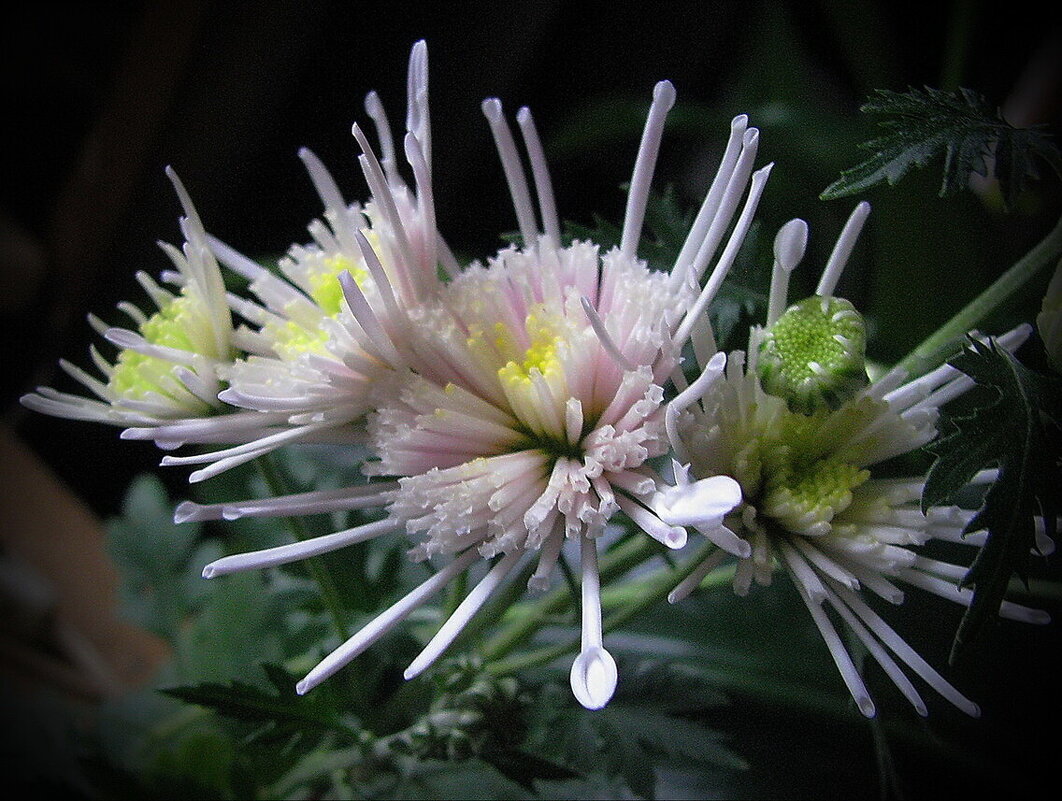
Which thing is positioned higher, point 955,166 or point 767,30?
point 767,30

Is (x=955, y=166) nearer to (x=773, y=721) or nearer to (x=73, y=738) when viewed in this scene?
(x=773, y=721)

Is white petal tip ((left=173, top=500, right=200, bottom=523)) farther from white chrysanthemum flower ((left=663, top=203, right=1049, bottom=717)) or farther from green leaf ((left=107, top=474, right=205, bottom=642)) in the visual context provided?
green leaf ((left=107, top=474, right=205, bottom=642))

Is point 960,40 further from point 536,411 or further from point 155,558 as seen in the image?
point 155,558

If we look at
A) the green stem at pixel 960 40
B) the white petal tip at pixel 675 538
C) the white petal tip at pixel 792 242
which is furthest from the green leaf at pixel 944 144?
the green stem at pixel 960 40

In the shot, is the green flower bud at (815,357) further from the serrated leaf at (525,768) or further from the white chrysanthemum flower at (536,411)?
the serrated leaf at (525,768)

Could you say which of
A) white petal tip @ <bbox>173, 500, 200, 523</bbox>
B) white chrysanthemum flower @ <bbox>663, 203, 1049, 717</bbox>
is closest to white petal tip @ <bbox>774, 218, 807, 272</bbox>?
white chrysanthemum flower @ <bbox>663, 203, 1049, 717</bbox>

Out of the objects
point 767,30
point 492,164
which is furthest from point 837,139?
point 492,164
